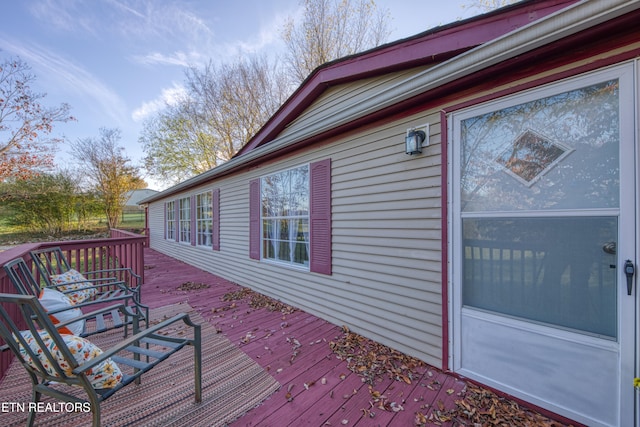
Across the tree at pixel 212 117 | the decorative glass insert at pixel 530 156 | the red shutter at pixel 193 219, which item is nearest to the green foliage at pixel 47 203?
the tree at pixel 212 117

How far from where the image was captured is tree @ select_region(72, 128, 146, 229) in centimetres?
1595

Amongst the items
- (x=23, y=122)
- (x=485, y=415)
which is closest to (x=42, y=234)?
(x=23, y=122)

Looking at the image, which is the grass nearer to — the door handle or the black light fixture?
the black light fixture

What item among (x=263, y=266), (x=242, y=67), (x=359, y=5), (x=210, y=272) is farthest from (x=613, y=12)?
(x=242, y=67)

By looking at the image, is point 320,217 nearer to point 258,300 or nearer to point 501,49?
point 258,300

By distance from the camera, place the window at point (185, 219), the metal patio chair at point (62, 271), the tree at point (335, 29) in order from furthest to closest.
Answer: the tree at point (335, 29) < the window at point (185, 219) < the metal patio chair at point (62, 271)

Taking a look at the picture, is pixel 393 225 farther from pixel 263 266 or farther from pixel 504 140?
pixel 263 266

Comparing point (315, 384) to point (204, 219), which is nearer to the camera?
point (315, 384)

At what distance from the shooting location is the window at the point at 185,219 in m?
8.18

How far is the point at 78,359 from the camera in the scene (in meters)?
1.41

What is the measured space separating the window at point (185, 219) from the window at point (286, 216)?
4.50 m

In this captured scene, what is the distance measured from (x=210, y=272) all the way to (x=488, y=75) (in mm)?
6721

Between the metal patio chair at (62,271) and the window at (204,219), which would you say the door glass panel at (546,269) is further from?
the window at (204,219)

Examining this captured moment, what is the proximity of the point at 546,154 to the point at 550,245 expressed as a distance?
0.67 m
